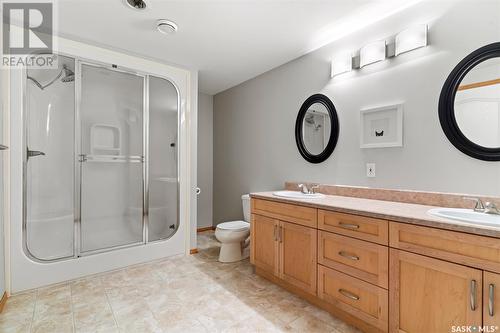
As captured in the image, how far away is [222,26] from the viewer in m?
2.18

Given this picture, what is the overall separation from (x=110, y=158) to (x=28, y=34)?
49.9 inches

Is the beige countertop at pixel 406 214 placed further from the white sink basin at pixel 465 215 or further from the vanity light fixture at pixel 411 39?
the vanity light fixture at pixel 411 39

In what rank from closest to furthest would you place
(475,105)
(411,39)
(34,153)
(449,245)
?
1. (449,245)
2. (475,105)
3. (411,39)
4. (34,153)

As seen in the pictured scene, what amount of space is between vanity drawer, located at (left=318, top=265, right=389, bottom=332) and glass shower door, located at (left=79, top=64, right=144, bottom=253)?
81.7 inches

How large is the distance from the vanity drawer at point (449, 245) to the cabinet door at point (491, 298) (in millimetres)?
42

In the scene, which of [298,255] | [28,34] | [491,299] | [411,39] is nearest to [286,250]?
[298,255]

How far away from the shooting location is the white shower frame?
2.10 metres

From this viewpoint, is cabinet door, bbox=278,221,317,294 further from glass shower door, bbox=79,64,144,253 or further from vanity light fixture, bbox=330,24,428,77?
glass shower door, bbox=79,64,144,253

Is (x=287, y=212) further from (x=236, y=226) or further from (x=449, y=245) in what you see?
(x=449, y=245)

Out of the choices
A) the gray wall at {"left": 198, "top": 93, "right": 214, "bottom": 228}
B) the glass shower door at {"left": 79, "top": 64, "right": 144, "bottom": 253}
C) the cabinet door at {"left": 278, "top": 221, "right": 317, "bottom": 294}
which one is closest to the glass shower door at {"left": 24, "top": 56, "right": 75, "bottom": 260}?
the glass shower door at {"left": 79, "top": 64, "right": 144, "bottom": 253}

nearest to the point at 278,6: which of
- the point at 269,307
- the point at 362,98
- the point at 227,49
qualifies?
the point at 227,49

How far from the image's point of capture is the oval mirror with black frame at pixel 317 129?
2.41 metres

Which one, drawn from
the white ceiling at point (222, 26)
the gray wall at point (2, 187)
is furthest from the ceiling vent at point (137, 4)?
the gray wall at point (2, 187)

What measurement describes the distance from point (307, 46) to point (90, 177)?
103 inches
